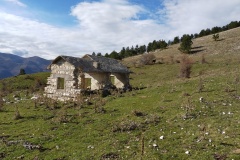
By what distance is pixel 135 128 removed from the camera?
666 inches

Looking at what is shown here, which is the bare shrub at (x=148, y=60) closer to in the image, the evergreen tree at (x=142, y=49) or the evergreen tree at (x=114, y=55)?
the evergreen tree at (x=114, y=55)

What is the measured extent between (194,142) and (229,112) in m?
5.51

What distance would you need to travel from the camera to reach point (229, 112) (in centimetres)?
1777

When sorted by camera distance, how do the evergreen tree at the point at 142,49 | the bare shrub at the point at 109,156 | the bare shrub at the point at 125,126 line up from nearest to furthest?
the bare shrub at the point at 109,156 → the bare shrub at the point at 125,126 → the evergreen tree at the point at 142,49

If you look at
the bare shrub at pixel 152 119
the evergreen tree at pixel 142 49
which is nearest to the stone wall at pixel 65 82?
the bare shrub at pixel 152 119

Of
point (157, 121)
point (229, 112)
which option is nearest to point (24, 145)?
point (157, 121)

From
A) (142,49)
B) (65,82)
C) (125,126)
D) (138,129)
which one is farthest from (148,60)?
(138,129)

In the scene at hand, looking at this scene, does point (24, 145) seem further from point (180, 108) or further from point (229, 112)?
point (229, 112)

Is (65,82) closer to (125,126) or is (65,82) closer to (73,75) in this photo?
(73,75)

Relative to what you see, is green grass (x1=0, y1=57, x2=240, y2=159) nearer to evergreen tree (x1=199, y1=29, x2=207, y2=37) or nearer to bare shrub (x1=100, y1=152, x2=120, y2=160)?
bare shrub (x1=100, y1=152, x2=120, y2=160)

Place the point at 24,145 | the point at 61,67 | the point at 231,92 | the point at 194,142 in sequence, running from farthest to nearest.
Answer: the point at 61,67 < the point at 231,92 < the point at 24,145 < the point at 194,142

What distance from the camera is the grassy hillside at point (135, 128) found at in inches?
516

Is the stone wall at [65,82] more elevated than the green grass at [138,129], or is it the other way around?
the stone wall at [65,82]

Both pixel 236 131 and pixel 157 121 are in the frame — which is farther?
pixel 157 121
